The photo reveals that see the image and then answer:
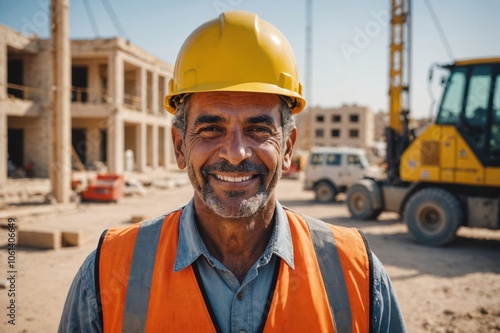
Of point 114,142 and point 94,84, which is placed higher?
point 94,84

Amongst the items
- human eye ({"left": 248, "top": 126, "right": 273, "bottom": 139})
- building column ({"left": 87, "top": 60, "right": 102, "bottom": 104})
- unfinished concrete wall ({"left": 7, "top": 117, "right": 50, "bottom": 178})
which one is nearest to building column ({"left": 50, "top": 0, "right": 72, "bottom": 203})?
unfinished concrete wall ({"left": 7, "top": 117, "right": 50, "bottom": 178})

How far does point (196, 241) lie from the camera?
1.63 meters

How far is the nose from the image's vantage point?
1.61m

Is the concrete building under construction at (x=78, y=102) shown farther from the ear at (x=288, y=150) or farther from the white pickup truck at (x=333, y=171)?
the ear at (x=288, y=150)

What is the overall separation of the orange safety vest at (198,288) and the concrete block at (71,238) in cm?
597

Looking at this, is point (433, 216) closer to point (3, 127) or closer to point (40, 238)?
point (40, 238)

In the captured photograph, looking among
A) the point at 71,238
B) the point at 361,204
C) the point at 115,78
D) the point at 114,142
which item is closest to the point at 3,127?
the point at 114,142

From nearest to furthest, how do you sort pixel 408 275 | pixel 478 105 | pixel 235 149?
pixel 235 149 → pixel 408 275 → pixel 478 105

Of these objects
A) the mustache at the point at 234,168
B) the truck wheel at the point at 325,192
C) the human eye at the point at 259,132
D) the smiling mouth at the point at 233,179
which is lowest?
the truck wheel at the point at 325,192

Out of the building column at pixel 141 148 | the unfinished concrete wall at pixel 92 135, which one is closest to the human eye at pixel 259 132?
the unfinished concrete wall at pixel 92 135

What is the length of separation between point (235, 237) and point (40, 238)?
6586 mm

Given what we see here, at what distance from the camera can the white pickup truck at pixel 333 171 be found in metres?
13.5

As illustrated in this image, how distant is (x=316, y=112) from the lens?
58531mm

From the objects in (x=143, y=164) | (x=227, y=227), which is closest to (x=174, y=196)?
(x=143, y=164)
